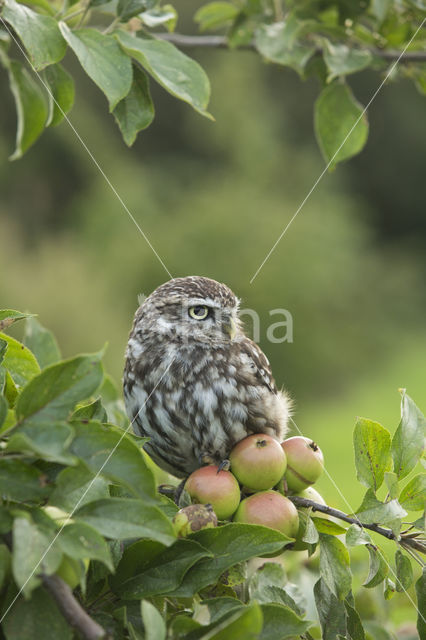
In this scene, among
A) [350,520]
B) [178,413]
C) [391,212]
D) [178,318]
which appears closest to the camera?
[350,520]

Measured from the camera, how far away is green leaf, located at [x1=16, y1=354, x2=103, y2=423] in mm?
944

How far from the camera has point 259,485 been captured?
1.54 m

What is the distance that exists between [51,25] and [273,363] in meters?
8.67

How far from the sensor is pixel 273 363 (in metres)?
9.82

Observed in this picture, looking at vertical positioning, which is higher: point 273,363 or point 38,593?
point 38,593

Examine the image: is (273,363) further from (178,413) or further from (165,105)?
(165,105)

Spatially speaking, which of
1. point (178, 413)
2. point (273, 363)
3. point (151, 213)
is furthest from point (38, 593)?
point (151, 213)

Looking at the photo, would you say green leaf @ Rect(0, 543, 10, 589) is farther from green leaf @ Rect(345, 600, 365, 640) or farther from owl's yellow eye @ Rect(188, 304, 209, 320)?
owl's yellow eye @ Rect(188, 304, 209, 320)

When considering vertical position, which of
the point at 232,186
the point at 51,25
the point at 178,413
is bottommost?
the point at 232,186

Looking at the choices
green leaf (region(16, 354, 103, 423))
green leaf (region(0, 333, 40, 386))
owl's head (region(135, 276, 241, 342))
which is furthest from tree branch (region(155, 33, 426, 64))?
green leaf (region(16, 354, 103, 423))

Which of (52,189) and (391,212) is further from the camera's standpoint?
(391,212)

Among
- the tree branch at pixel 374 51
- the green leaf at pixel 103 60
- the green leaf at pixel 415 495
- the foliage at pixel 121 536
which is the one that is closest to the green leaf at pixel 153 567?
the foliage at pixel 121 536

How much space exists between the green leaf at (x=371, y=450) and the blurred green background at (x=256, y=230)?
651 cm

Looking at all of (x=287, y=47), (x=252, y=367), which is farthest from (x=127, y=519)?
(x=287, y=47)
